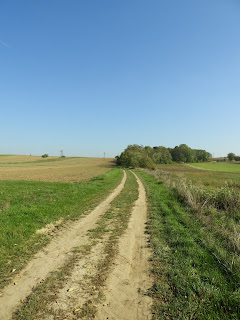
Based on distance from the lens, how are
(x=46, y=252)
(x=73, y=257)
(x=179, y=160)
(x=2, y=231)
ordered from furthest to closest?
1. (x=179, y=160)
2. (x=2, y=231)
3. (x=46, y=252)
4. (x=73, y=257)

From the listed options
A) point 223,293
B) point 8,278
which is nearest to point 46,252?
point 8,278

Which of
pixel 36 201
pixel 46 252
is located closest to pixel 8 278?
pixel 46 252

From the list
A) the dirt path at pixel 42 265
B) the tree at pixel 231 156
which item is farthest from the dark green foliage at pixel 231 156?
the dirt path at pixel 42 265

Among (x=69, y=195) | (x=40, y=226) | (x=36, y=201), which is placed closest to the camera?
(x=40, y=226)

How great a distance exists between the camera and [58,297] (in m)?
3.96

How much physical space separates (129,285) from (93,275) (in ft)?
3.27

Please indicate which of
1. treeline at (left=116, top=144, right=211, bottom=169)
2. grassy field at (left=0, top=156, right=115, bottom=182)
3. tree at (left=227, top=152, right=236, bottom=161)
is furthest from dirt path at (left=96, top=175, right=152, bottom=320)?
tree at (left=227, top=152, right=236, bottom=161)

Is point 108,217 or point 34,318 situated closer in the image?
point 34,318

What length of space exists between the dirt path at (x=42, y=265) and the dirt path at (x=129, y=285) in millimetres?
1732

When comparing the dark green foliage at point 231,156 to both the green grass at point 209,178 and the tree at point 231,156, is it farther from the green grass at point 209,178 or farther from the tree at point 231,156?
the green grass at point 209,178

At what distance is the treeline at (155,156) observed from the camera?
69062 millimetres

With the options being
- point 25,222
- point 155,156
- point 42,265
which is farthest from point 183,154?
point 42,265

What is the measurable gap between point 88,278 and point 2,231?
4.85 metres

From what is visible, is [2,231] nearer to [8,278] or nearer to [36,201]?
[8,278]
